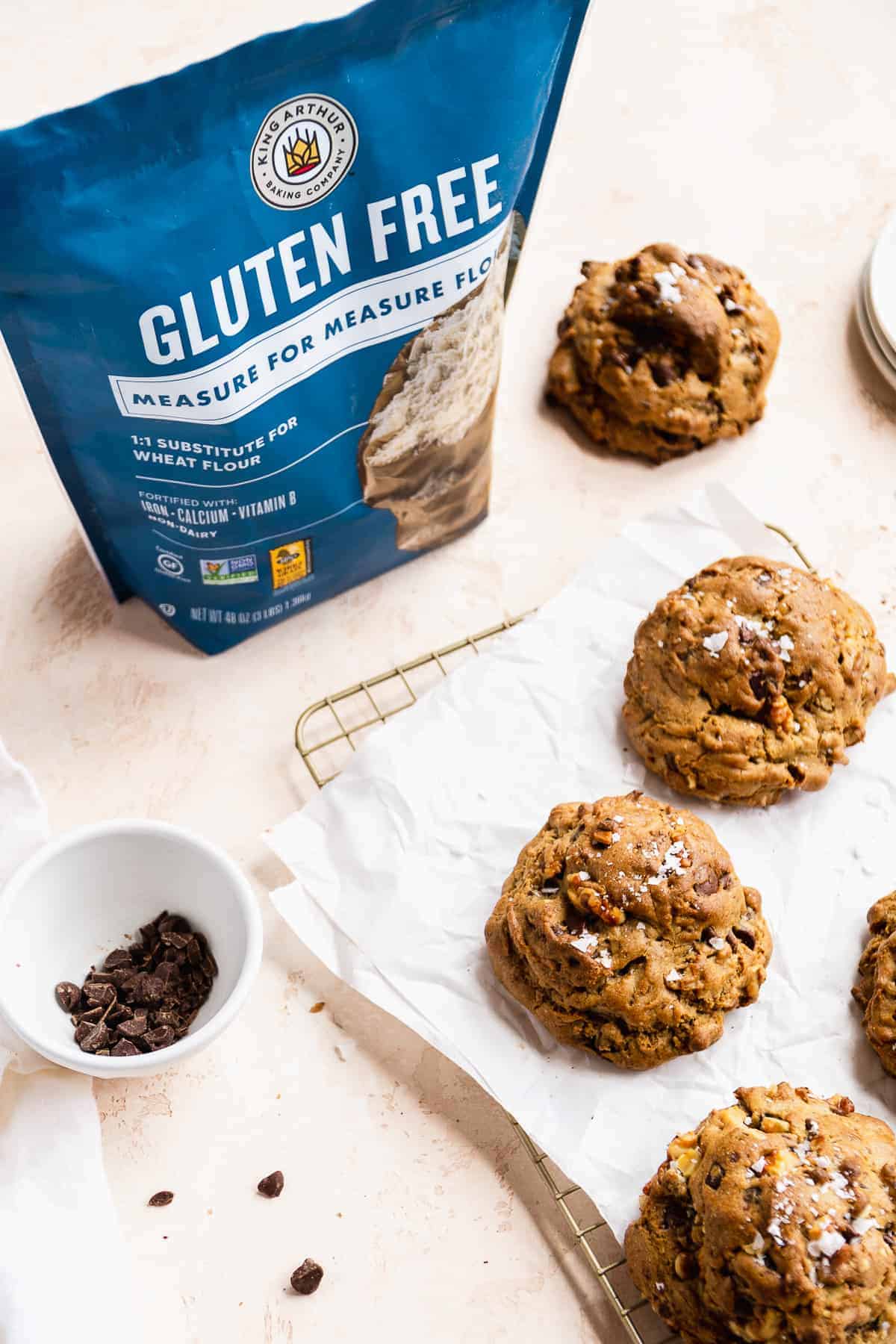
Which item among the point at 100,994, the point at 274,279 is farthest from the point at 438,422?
the point at 100,994

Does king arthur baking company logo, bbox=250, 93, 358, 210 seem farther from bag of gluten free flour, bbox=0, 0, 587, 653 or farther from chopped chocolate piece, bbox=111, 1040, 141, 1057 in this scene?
chopped chocolate piece, bbox=111, 1040, 141, 1057

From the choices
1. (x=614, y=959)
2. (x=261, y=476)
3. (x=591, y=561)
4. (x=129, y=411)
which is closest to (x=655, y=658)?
(x=591, y=561)

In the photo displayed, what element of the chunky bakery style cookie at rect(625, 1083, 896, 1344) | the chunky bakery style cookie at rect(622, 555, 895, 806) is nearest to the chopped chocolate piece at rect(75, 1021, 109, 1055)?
the chunky bakery style cookie at rect(625, 1083, 896, 1344)

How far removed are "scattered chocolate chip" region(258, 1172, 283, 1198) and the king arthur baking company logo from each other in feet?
3.72

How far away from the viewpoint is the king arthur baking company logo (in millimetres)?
1434

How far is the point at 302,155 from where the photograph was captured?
4.80ft

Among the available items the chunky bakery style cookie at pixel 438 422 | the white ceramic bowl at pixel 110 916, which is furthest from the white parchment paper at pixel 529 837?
the chunky bakery style cookie at pixel 438 422

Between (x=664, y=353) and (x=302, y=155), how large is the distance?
773 millimetres

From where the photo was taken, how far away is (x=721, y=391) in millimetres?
2082

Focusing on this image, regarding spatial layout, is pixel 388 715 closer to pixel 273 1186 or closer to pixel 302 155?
pixel 273 1186

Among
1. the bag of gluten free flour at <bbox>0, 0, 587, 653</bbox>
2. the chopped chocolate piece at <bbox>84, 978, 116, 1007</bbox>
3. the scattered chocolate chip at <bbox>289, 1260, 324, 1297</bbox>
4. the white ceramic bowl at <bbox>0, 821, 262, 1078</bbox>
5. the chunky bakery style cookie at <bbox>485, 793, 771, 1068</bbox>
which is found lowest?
the scattered chocolate chip at <bbox>289, 1260, 324, 1297</bbox>

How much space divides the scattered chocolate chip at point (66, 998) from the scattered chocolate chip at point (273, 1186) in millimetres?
306

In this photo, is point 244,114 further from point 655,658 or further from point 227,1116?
point 227,1116

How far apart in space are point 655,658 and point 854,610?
30 centimetres
